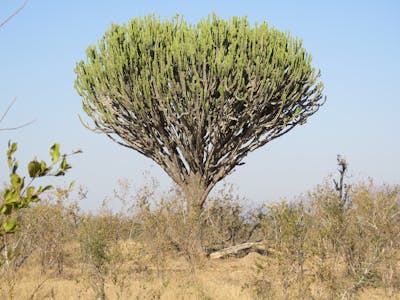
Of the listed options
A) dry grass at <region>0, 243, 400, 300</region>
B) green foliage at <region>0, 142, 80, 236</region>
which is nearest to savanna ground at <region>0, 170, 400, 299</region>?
dry grass at <region>0, 243, 400, 300</region>

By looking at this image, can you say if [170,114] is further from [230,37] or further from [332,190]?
[332,190]

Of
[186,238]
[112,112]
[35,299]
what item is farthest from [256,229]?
[35,299]

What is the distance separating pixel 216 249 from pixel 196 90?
5.67m

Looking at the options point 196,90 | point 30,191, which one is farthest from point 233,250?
point 30,191

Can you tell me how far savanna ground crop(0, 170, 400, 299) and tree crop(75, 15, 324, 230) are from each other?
1486mm

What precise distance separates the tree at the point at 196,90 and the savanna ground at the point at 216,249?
1.49 m

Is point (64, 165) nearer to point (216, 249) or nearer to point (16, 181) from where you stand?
point (16, 181)

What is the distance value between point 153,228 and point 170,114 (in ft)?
10.4

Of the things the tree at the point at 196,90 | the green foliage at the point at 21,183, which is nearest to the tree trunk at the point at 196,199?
the tree at the point at 196,90

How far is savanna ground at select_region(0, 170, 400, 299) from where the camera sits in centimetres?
968

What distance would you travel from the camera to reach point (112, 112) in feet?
51.4

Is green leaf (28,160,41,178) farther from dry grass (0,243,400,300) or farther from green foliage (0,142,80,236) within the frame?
dry grass (0,243,400,300)

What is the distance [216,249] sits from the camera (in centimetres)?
1744

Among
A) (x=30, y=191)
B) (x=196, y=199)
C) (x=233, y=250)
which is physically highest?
(x=196, y=199)
